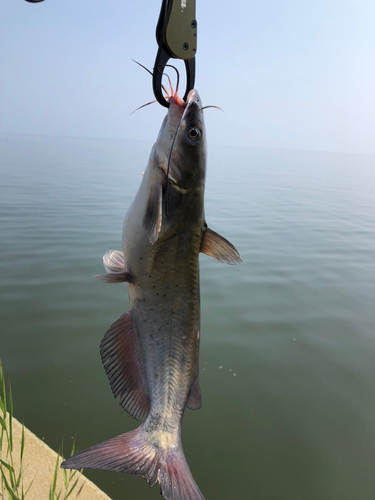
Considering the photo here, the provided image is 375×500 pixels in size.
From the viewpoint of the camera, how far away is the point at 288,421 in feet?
13.2

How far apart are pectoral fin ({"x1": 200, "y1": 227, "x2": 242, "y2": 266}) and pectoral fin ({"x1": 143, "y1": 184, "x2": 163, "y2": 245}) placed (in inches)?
10.6

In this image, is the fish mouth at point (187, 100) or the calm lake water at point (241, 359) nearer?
the fish mouth at point (187, 100)

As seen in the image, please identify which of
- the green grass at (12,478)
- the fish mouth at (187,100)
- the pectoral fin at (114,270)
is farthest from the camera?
the green grass at (12,478)

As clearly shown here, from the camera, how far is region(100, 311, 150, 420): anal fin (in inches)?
67.6

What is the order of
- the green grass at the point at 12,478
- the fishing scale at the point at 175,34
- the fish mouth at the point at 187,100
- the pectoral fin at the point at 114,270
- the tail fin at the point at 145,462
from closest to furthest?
the fishing scale at the point at 175,34 < the tail fin at the point at 145,462 < the fish mouth at the point at 187,100 < the pectoral fin at the point at 114,270 < the green grass at the point at 12,478

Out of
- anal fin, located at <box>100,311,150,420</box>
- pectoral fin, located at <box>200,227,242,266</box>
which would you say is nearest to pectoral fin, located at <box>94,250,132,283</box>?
anal fin, located at <box>100,311,150,420</box>

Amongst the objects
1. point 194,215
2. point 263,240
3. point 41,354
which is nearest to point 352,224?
point 263,240

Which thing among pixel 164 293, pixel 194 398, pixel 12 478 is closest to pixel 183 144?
pixel 164 293

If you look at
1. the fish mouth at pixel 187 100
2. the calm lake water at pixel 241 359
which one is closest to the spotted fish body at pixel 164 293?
the fish mouth at pixel 187 100

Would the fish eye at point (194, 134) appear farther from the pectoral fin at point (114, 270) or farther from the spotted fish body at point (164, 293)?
the pectoral fin at point (114, 270)

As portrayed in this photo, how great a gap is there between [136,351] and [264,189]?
792 inches

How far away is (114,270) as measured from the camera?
1.81 meters

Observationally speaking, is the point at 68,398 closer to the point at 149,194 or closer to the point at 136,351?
the point at 136,351

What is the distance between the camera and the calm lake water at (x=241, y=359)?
139 inches
